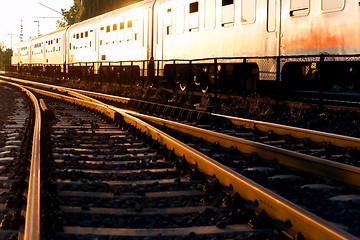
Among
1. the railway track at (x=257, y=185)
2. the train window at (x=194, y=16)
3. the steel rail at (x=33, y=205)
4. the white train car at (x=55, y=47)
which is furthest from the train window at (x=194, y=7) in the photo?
the white train car at (x=55, y=47)

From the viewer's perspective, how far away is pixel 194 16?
17.5 m

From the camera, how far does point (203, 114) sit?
11.7m

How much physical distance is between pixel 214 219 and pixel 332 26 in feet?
25.7

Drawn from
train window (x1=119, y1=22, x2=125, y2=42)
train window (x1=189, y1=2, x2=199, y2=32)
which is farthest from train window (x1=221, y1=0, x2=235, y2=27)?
train window (x1=119, y1=22, x2=125, y2=42)

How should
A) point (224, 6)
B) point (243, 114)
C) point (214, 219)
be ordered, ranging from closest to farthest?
1. point (214, 219)
2. point (243, 114)
3. point (224, 6)

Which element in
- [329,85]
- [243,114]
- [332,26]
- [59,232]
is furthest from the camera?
[243,114]

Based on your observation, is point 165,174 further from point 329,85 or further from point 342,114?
point 329,85

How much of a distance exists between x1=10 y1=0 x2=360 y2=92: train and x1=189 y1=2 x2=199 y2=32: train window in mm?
31

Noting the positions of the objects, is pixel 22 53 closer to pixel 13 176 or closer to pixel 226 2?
pixel 226 2

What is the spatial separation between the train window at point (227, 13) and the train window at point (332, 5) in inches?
157

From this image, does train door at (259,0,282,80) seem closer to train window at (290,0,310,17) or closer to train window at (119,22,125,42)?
train window at (290,0,310,17)

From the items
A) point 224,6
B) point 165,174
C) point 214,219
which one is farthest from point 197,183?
point 224,6

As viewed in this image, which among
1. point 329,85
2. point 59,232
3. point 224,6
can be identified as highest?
point 224,6

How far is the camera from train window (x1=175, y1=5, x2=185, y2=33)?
1844 cm
